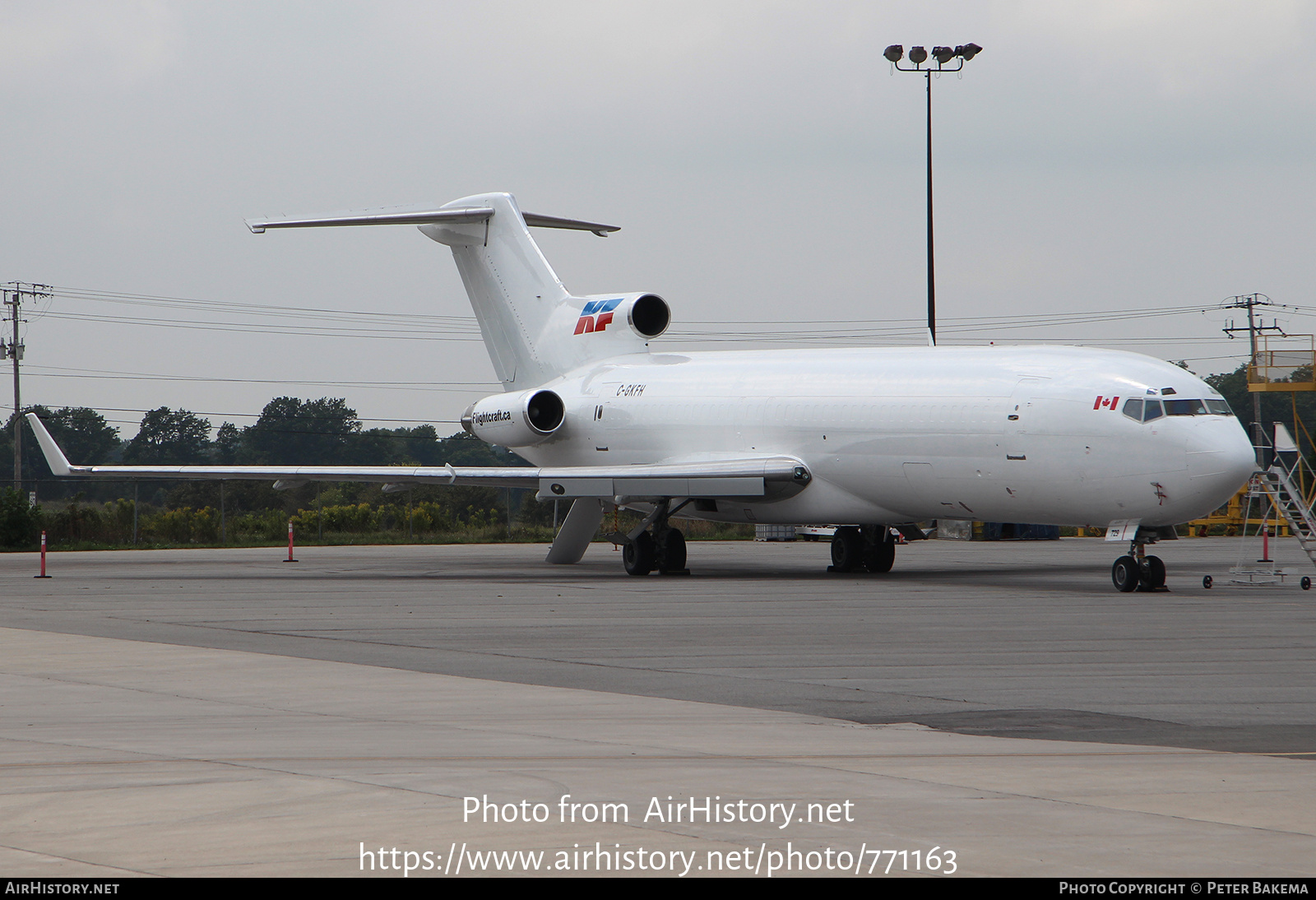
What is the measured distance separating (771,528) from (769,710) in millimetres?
38947

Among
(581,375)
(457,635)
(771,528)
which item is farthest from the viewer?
(771,528)

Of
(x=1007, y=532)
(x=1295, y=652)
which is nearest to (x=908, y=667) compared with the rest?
(x=1295, y=652)

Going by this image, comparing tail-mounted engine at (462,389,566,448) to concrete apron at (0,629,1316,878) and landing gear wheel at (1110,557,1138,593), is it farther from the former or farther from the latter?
concrete apron at (0,629,1316,878)

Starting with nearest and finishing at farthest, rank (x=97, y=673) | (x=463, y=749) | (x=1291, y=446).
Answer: (x=463, y=749)
(x=97, y=673)
(x=1291, y=446)

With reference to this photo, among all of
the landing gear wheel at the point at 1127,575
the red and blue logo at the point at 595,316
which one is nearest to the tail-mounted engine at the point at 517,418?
the red and blue logo at the point at 595,316

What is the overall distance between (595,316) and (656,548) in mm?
6927

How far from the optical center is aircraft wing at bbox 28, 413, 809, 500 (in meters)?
26.2

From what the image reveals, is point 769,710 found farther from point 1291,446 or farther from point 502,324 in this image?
point 502,324

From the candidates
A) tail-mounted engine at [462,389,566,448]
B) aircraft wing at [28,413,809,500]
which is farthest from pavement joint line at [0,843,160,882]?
tail-mounted engine at [462,389,566,448]

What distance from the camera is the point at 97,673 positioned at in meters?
12.0

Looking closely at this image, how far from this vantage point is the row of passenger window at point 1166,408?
21141 mm

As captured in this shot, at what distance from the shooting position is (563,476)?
27.7m

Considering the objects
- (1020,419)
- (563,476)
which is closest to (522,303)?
(563,476)

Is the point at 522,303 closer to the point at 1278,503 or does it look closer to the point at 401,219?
the point at 401,219
